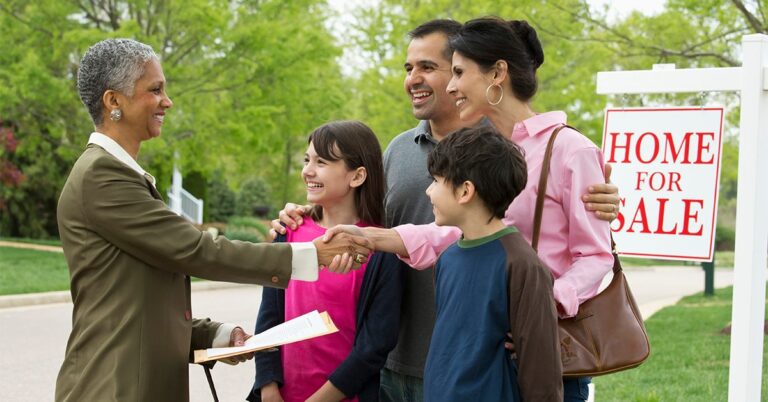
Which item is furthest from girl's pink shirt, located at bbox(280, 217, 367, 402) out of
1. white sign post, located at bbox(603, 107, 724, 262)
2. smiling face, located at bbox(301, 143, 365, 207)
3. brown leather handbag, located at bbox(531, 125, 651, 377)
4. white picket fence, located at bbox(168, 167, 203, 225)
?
white picket fence, located at bbox(168, 167, 203, 225)

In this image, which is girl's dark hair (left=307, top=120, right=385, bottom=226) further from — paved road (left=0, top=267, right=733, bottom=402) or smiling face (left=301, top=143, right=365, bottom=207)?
paved road (left=0, top=267, right=733, bottom=402)

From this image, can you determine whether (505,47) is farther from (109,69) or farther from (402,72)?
(402,72)

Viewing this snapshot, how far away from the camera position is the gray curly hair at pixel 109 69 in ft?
10.2

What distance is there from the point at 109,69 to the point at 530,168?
1348 mm

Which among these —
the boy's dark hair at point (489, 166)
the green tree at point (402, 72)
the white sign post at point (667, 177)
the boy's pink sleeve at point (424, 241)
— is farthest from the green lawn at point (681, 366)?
the green tree at point (402, 72)

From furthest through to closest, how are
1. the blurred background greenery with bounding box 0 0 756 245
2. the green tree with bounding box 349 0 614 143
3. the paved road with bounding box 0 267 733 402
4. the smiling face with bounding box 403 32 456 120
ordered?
the green tree with bounding box 349 0 614 143 < the blurred background greenery with bounding box 0 0 756 245 < the paved road with bounding box 0 267 733 402 < the smiling face with bounding box 403 32 456 120

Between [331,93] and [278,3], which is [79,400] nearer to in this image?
[278,3]

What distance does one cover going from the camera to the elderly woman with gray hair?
2906mm

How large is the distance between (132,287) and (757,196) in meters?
3.57

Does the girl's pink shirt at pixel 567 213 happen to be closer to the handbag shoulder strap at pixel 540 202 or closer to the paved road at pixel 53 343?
the handbag shoulder strap at pixel 540 202

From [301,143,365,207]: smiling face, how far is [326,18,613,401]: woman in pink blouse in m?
0.38

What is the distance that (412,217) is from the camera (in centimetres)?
374

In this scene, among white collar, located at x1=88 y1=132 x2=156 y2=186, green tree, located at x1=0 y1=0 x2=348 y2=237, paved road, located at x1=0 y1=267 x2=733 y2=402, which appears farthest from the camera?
green tree, located at x1=0 y1=0 x2=348 y2=237

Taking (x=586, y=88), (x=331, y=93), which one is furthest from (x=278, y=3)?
(x=586, y=88)
